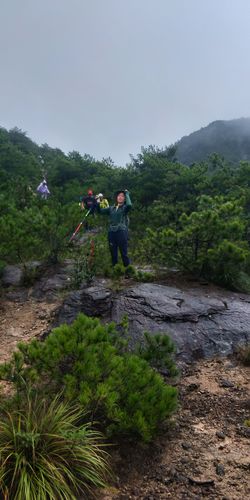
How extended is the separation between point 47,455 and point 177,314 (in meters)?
3.76

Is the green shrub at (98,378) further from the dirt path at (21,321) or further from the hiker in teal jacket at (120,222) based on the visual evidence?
the hiker in teal jacket at (120,222)

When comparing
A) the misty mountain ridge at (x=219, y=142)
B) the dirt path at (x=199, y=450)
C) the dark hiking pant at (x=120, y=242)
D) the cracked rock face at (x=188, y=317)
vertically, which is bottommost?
the dirt path at (x=199, y=450)

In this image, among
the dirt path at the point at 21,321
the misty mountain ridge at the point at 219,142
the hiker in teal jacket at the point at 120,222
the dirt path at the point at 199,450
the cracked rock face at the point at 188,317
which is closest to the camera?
the dirt path at the point at 199,450

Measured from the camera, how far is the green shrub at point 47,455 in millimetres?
2959

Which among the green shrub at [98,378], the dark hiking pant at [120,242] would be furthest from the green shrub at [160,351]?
the dark hiking pant at [120,242]

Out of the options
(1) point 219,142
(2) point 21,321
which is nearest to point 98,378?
(2) point 21,321

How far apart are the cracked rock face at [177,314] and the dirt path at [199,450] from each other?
19.1 inches

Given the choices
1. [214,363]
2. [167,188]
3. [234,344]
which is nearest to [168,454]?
[214,363]

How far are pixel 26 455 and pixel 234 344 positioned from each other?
3.97 m

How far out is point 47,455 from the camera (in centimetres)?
317

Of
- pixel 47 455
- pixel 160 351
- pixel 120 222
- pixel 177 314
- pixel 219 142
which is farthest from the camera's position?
pixel 219 142

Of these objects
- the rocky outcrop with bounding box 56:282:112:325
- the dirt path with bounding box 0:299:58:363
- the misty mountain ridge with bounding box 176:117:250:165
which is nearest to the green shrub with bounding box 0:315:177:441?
the dirt path with bounding box 0:299:58:363

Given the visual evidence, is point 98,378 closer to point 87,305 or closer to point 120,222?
point 87,305

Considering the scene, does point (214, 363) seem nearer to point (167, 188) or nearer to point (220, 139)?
point (167, 188)
